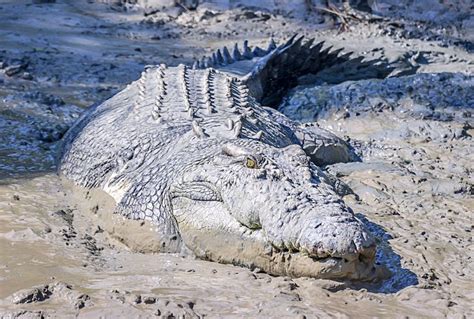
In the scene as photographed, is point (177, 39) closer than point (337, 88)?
No

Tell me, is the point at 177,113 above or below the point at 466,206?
above

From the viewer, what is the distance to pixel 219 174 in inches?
120

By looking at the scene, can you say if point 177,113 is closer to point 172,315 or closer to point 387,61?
point 172,315

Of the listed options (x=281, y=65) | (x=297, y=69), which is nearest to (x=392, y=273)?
(x=281, y=65)

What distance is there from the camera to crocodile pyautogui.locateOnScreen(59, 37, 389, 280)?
2674 millimetres

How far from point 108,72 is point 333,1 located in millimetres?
4127

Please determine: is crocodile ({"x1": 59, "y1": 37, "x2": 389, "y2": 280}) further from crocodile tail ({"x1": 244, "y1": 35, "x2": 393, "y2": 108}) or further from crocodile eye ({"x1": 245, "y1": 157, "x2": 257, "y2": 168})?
crocodile tail ({"x1": 244, "y1": 35, "x2": 393, "y2": 108})

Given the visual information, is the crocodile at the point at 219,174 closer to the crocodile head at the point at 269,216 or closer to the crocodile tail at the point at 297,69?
the crocodile head at the point at 269,216

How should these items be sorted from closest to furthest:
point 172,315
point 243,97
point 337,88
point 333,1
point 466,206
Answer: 1. point 172,315
2. point 466,206
3. point 243,97
4. point 337,88
5. point 333,1

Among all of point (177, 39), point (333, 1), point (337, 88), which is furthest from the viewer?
point (333, 1)

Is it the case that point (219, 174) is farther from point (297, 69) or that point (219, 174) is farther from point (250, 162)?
point (297, 69)

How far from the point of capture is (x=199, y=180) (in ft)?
10.3

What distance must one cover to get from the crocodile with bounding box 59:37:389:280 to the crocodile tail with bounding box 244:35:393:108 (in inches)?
32.3

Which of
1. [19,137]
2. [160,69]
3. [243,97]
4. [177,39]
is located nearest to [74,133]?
[19,137]
